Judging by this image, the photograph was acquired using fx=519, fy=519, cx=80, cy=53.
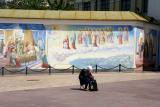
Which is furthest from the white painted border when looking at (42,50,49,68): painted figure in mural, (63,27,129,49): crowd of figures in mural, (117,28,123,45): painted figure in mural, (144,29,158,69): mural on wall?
(144,29,158,69): mural on wall

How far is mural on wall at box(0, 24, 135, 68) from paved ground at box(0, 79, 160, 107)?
1218cm

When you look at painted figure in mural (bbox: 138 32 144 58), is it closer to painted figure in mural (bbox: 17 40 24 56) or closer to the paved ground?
painted figure in mural (bbox: 17 40 24 56)

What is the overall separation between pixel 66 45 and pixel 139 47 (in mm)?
5896

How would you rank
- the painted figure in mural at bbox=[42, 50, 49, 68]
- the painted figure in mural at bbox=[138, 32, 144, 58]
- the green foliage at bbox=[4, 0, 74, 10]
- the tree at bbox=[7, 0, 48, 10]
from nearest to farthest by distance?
the painted figure in mural at bbox=[42, 50, 49, 68] < the painted figure in mural at bbox=[138, 32, 144, 58] < the green foliage at bbox=[4, 0, 74, 10] < the tree at bbox=[7, 0, 48, 10]

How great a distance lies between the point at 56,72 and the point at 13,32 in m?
4.39

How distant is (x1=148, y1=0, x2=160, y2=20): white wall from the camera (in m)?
49.8

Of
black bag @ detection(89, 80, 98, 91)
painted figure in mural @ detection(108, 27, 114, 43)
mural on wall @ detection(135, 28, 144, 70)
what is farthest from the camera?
mural on wall @ detection(135, 28, 144, 70)

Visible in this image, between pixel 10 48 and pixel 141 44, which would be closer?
pixel 10 48

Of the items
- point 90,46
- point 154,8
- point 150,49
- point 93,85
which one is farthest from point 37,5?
point 93,85

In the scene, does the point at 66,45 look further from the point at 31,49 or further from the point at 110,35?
the point at 110,35

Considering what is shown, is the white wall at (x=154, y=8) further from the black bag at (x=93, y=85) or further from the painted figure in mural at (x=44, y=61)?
the black bag at (x=93, y=85)

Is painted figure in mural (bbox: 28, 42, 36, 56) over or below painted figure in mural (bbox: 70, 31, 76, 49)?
below

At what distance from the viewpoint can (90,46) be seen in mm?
39656

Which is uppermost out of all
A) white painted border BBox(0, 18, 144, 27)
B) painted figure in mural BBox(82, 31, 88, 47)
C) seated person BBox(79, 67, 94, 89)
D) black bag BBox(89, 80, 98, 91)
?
white painted border BBox(0, 18, 144, 27)
